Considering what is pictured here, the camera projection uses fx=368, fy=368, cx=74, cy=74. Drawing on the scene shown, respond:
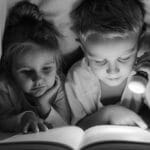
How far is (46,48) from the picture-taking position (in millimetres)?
1089

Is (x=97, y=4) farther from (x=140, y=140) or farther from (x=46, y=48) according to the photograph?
(x=140, y=140)

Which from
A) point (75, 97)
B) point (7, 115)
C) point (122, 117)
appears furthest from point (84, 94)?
point (7, 115)

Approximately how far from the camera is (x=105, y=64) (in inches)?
41.8

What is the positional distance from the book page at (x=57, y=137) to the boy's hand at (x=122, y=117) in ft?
0.34

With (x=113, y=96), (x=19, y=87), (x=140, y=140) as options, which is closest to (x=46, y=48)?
(x=19, y=87)

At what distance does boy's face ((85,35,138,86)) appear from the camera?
1027 millimetres

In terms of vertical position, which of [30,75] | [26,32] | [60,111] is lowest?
[60,111]

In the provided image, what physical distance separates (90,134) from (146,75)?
0.77 ft

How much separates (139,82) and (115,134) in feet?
0.54

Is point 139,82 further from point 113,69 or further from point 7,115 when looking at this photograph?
point 7,115

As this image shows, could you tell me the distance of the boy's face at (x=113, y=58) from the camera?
1.03 m

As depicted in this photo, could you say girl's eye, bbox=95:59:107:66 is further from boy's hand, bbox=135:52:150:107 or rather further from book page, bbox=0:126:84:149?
book page, bbox=0:126:84:149

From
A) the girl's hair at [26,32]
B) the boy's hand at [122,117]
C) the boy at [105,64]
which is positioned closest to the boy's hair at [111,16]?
the boy at [105,64]

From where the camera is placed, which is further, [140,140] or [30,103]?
[30,103]
